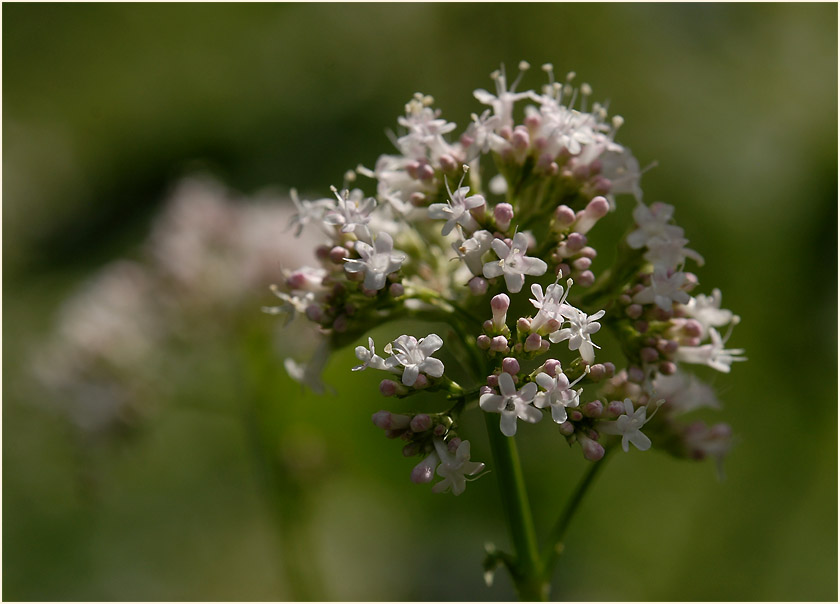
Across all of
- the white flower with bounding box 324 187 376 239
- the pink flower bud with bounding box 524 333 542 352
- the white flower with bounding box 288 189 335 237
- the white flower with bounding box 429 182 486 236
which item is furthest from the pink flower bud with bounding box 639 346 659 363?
the white flower with bounding box 288 189 335 237

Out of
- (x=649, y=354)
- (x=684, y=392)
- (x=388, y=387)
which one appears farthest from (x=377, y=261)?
(x=684, y=392)

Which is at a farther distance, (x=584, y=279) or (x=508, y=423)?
(x=584, y=279)

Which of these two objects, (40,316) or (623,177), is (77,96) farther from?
(623,177)

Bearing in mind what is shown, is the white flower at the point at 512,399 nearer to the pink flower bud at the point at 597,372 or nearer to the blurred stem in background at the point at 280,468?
the pink flower bud at the point at 597,372

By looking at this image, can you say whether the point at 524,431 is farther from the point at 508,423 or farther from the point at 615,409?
the point at 508,423

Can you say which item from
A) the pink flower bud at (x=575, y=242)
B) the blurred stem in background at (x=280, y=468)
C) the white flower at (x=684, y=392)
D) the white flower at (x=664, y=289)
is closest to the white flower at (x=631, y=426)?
the white flower at (x=664, y=289)

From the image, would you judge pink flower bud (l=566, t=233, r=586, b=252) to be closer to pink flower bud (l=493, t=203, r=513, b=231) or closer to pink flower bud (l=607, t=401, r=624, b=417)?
pink flower bud (l=493, t=203, r=513, b=231)

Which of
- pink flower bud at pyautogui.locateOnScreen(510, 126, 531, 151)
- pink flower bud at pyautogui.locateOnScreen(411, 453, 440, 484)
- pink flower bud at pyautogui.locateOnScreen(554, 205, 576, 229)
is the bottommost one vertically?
pink flower bud at pyautogui.locateOnScreen(411, 453, 440, 484)
